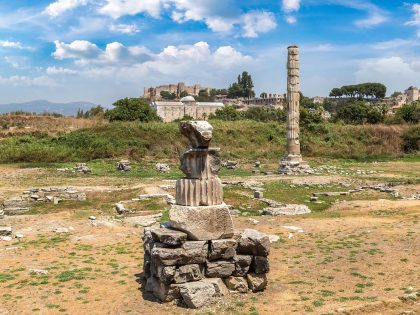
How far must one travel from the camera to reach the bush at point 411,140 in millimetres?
46562

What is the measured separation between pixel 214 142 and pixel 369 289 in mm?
36694

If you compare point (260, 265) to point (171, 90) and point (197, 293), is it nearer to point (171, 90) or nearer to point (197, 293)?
point (197, 293)

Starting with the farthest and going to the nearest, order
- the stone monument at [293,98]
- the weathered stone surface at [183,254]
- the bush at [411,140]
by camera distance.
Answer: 1. the bush at [411,140]
2. the stone monument at [293,98]
3. the weathered stone surface at [183,254]

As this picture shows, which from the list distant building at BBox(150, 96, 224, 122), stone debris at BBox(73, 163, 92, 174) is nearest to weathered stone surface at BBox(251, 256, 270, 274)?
stone debris at BBox(73, 163, 92, 174)

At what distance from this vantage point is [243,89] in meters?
147

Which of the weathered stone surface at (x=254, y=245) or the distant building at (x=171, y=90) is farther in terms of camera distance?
the distant building at (x=171, y=90)

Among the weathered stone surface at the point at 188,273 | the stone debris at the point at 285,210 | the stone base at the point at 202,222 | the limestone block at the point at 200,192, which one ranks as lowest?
the stone debris at the point at 285,210

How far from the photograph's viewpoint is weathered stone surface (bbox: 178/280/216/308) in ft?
26.5

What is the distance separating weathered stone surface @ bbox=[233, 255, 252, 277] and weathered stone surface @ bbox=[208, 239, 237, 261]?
14cm

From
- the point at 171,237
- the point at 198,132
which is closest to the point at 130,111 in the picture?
the point at 198,132

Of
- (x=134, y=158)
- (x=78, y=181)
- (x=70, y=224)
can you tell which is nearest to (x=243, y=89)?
(x=134, y=158)

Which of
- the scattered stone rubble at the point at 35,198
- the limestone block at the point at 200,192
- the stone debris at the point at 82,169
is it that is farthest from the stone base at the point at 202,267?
the stone debris at the point at 82,169

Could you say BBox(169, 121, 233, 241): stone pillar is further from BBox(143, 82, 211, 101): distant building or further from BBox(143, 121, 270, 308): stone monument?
BBox(143, 82, 211, 101): distant building

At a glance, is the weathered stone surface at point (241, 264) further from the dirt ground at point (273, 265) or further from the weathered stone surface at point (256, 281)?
the dirt ground at point (273, 265)
